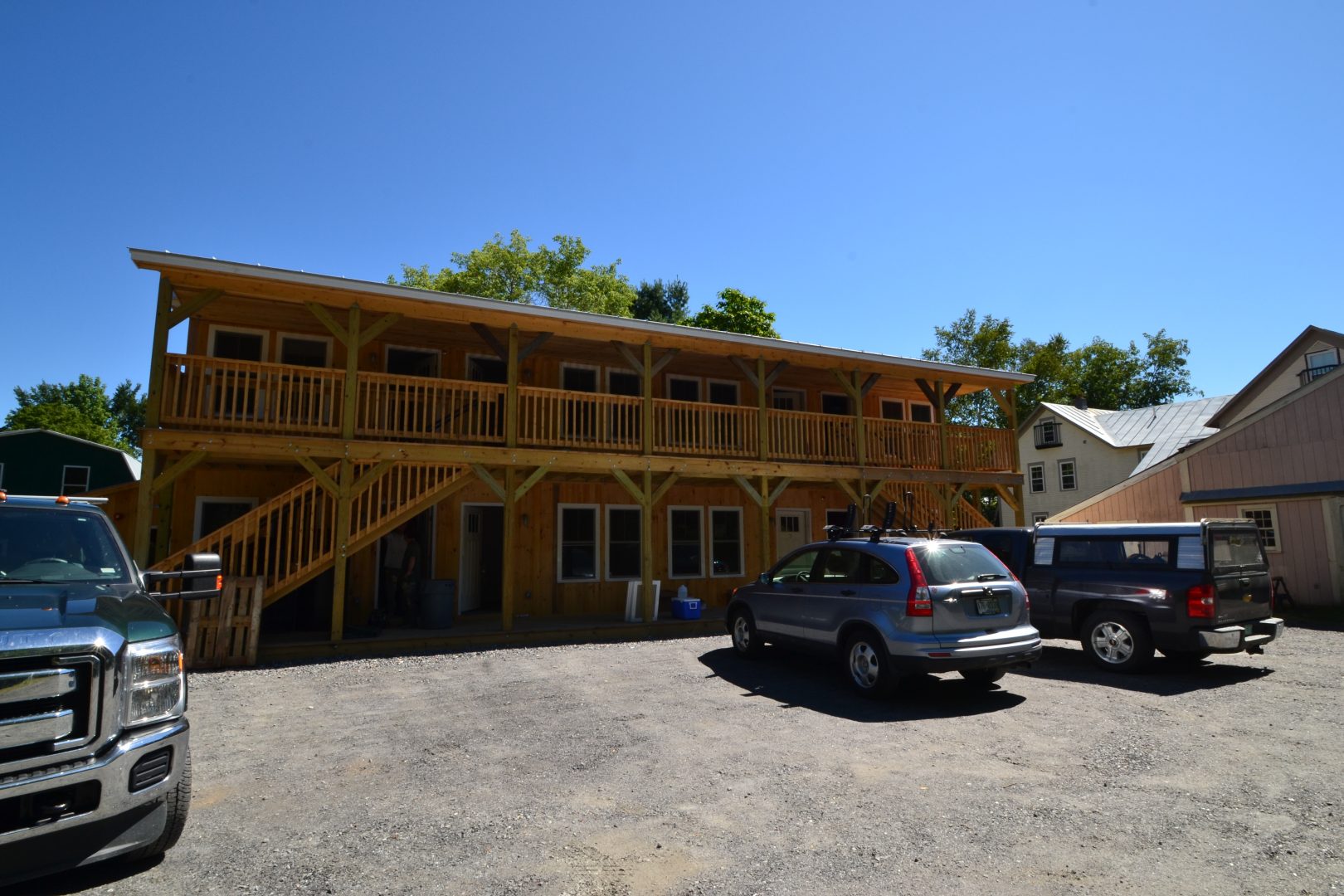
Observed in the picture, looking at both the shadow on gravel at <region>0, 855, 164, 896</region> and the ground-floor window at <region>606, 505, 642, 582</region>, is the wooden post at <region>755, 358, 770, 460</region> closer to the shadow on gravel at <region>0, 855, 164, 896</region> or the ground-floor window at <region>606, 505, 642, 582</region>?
the ground-floor window at <region>606, 505, 642, 582</region>

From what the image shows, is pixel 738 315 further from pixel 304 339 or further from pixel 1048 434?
pixel 304 339

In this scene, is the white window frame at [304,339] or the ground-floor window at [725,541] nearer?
the white window frame at [304,339]

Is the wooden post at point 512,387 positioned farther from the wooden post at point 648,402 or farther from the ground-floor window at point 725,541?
the ground-floor window at point 725,541

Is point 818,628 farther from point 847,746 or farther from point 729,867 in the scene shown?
point 729,867

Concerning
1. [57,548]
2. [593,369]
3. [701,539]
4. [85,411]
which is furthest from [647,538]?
[85,411]

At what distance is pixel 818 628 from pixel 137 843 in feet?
20.4

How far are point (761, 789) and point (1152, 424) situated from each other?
34227 millimetres

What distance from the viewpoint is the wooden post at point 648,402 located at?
1330 centimetres

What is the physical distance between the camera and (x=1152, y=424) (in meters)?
32.0

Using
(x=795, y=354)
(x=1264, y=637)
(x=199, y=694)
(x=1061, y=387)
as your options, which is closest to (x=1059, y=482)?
(x=1061, y=387)

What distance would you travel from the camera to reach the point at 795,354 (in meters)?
14.8

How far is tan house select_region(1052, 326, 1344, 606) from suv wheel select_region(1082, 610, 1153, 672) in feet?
36.0

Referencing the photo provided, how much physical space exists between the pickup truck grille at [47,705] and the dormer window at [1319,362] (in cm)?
2922

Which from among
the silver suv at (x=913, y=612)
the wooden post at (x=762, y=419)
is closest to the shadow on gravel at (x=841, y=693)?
the silver suv at (x=913, y=612)
